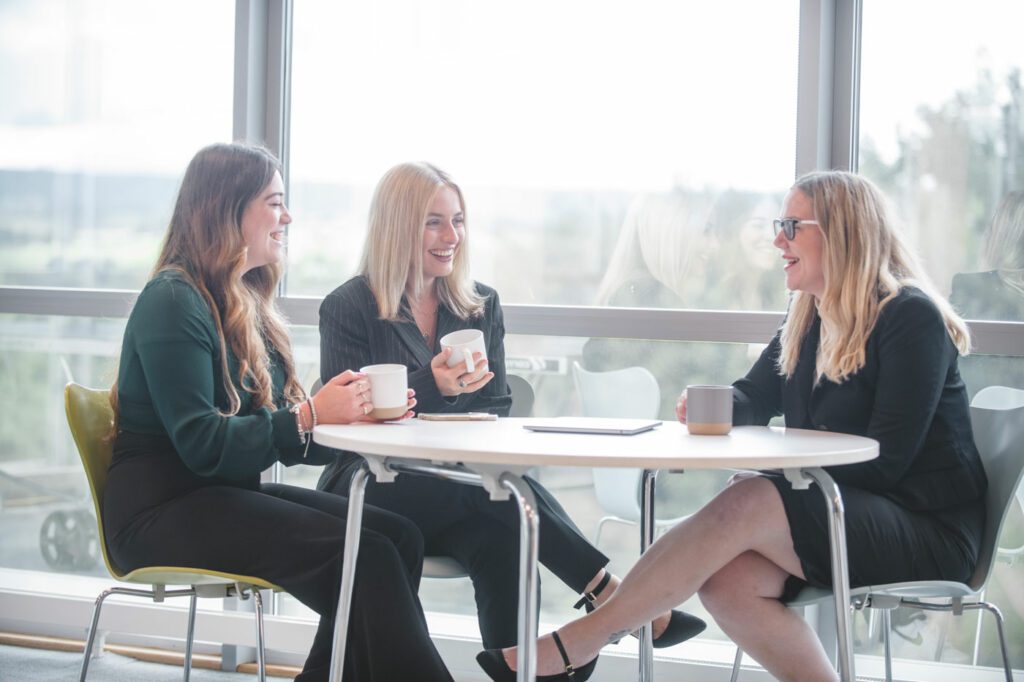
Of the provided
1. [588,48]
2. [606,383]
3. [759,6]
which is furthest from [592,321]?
[759,6]

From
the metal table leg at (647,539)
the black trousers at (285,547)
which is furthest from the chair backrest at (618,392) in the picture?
the black trousers at (285,547)

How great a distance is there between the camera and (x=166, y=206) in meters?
3.43

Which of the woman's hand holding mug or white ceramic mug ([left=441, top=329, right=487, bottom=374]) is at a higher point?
white ceramic mug ([left=441, top=329, right=487, bottom=374])

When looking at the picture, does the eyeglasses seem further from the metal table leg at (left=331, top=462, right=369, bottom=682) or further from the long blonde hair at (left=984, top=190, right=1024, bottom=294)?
the metal table leg at (left=331, top=462, right=369, bottom=682)

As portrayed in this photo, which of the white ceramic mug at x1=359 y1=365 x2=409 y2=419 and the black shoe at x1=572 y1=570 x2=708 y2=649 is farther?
the black shoe at x1=572 y1=570 x2=708 y2=649

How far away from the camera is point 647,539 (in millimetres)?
2428

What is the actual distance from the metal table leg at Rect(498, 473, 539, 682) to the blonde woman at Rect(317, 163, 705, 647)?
21.3 inches

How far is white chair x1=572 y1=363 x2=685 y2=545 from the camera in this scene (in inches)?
117

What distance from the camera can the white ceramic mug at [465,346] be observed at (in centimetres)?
225

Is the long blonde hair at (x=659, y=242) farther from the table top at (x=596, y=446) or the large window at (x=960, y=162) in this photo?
the table top at (x=596, y=446)

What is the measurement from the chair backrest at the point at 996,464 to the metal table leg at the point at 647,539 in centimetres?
66

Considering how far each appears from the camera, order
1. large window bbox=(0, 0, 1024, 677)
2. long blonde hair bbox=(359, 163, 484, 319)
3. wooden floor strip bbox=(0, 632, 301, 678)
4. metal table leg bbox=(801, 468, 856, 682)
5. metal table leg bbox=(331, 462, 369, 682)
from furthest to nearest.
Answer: wooden floor strip bbox=(0, 632, 301, 678), large window bbox=(0, 0, 1024, 677), long blonde hair bbox=(359, 163, 484, 319), metal table leg bbox=(331, 462, 369, 682), metal table leg bbox=(801, 468, 856, 682)

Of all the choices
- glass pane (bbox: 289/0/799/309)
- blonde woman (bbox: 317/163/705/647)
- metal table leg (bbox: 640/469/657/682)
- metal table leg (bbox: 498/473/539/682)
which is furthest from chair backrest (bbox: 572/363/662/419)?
metal table leg (bbox: 498/473/539/682)

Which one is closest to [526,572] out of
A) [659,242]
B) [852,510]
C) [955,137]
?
[852,510]
